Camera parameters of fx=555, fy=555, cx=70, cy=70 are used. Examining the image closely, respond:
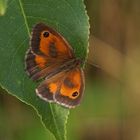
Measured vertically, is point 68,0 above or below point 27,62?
above

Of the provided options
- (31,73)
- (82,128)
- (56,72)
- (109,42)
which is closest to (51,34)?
(56,72)

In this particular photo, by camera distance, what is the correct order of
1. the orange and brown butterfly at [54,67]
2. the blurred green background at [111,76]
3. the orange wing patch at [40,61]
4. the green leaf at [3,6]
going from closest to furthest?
the green leaf at [3,6], the orange and brown butterfly at [54,67], the orange wing patch at [40,61], the blurred green background at [111,76]

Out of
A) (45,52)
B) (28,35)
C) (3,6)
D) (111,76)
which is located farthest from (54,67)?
(111,76)

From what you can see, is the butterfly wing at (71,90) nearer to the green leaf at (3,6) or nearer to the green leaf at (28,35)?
the green leaf at (28,35)

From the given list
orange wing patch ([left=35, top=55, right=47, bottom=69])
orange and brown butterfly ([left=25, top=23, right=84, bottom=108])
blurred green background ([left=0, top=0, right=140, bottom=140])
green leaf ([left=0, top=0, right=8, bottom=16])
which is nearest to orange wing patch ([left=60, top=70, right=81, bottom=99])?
orange and brown butterfly ([left=25, top=23, right=84, bottom=108])

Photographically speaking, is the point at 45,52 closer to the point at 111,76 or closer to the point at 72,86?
the point at 72,86

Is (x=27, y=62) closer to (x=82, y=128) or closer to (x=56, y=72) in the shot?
(x=56, y=72)

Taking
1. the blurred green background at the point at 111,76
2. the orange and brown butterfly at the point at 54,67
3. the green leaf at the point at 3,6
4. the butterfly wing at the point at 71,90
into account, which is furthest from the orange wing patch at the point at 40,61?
the blurred green background at the point at 111,76
